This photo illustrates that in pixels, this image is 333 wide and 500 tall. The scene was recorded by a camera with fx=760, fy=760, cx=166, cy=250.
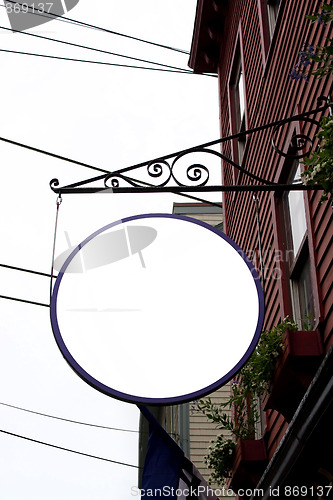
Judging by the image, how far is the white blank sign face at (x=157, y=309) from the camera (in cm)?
423

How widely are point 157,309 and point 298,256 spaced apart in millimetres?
2326

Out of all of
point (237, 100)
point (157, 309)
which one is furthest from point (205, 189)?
point (237, 100)

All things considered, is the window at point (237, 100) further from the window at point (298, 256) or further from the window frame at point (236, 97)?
the window at point (298, 256)

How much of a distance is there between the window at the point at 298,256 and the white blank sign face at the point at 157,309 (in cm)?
171

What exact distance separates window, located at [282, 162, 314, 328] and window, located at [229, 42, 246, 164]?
3.27 metres

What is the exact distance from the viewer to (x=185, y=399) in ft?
13.6

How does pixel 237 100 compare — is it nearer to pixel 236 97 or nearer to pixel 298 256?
pixel 236 97

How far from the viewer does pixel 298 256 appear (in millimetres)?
6660

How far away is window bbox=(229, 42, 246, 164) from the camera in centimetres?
1061

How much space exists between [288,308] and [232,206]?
13.9 ft
